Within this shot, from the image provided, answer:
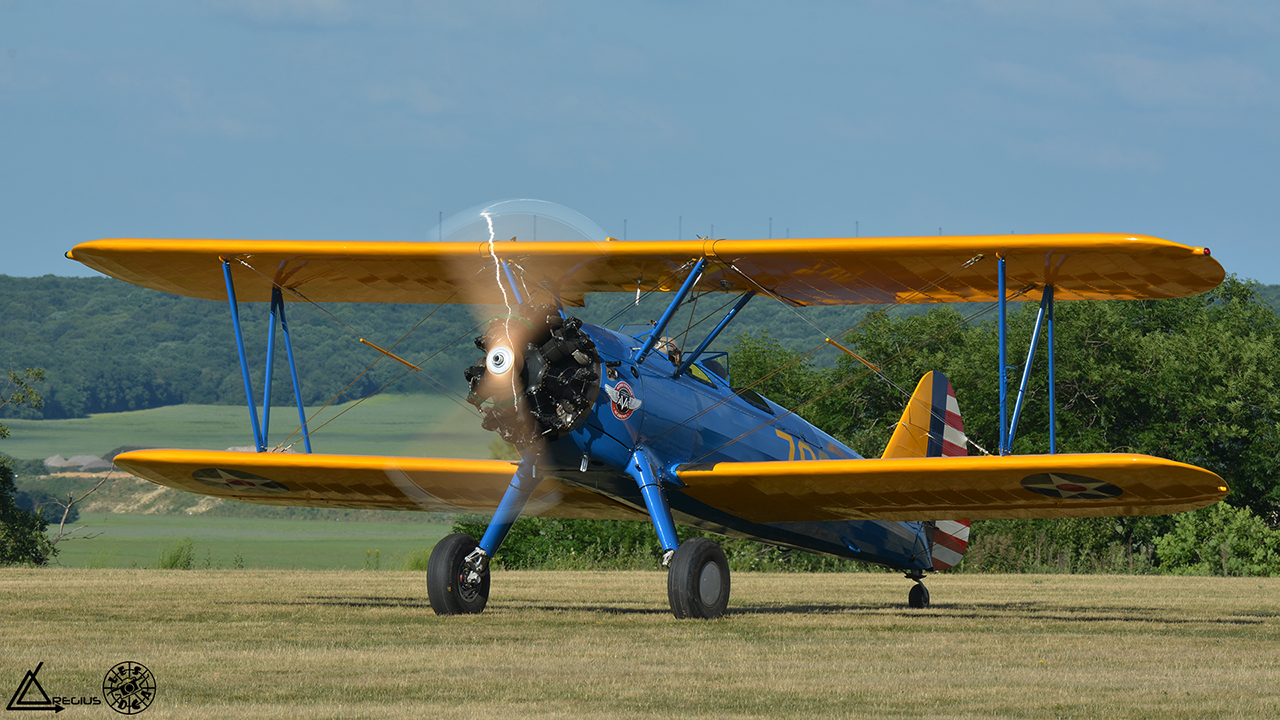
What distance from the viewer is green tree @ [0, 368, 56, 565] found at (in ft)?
87.6

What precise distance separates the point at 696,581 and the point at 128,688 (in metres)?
5.17

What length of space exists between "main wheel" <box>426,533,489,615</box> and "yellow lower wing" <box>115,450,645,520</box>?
0.96 m

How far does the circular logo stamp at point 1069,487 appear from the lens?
37.4 feet

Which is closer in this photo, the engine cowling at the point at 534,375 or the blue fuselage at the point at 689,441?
the engine cowling at the point at 534,375

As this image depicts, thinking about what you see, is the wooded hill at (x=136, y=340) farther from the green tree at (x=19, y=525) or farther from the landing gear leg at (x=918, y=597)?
the landing gear leg at (x=918, y=597)

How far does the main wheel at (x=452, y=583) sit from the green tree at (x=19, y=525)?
17.8m

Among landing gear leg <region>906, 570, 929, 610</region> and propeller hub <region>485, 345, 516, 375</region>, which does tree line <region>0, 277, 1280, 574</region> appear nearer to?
propeller hub <region>485, 345, 516, 375</region>

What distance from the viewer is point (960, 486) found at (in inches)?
470

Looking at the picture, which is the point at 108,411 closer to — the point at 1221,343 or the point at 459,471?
the point at 1221,343

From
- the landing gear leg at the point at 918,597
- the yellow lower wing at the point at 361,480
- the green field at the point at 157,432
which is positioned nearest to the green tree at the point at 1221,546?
the landing gear leg at the point at 918,597

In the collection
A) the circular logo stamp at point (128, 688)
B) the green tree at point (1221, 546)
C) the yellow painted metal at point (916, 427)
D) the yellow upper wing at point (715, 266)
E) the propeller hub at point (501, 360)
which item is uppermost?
the yellow upper wing at point (715, 266)

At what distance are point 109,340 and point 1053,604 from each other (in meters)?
150

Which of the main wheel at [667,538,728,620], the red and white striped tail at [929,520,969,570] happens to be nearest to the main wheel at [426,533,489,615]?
the main wheel at [667,538,728,620]

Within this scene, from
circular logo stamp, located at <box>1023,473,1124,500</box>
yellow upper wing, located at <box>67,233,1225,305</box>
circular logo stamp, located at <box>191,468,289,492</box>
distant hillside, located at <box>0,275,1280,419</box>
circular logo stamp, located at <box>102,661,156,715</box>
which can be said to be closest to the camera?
circular logo stamp, located at <box>102,661,156,715</box>
